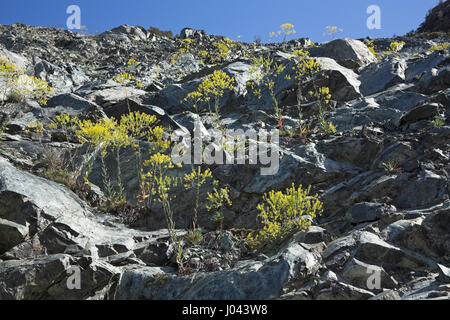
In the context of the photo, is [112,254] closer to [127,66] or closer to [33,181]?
[33,181]

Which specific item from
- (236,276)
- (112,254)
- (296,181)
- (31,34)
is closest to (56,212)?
(112,254)

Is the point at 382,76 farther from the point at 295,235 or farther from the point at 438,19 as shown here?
the point at 438,19

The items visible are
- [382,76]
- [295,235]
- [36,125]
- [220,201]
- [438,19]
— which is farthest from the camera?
[438,19]

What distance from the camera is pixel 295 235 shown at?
189 inches

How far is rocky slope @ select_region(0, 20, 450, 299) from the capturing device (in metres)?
4.02

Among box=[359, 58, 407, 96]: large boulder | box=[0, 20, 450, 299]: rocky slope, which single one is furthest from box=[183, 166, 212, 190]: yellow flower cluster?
box=[359, 58, 407, 96]: large boulder

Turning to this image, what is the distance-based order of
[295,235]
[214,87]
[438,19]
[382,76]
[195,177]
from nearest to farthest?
[295,235] < [195,177] < [214,87] < [382,76] < [438,19]

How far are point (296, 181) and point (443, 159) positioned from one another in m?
2.62

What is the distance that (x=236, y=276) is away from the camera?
4.12 m
